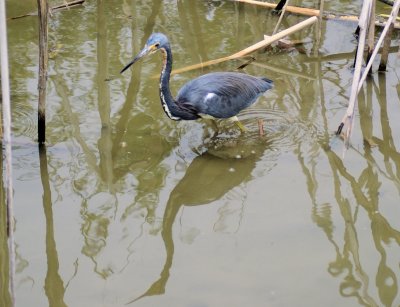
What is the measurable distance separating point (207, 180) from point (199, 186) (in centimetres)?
10

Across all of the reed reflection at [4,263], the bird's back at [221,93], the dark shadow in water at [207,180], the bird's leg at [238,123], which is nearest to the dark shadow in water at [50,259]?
the reed reflection at [4,263]

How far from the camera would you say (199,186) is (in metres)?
5.18

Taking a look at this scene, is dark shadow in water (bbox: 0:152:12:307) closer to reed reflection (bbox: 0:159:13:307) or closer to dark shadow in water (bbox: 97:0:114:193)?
reed reflection (bbox: 0:159:13:307)

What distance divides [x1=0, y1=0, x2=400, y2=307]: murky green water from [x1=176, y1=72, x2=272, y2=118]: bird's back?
0.91 ft

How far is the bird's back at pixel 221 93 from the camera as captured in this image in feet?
18.2

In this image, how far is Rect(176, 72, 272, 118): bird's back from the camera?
18.2ft

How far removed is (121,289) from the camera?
13.3ft

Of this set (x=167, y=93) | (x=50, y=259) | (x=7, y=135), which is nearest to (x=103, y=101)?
(x=167, y=93)

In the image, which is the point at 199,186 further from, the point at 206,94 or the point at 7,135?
the point at 7,135

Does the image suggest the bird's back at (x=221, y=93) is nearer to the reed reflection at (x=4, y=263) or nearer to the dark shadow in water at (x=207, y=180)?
the dark shadow in water at (x=207, y=180)

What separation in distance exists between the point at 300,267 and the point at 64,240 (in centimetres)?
153

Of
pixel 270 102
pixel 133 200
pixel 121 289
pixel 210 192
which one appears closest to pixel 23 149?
pixel 133 200

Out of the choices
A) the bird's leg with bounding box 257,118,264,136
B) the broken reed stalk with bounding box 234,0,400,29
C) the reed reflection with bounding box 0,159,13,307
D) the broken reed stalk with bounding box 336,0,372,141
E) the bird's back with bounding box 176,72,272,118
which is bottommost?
the reed reflection with bounding box 0,159,13,307

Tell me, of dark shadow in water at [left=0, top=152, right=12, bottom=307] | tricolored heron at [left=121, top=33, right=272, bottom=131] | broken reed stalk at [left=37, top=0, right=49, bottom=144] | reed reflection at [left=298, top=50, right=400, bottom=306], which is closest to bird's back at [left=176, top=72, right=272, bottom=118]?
tricolored heron at [left=121, top=33, right=272, bottom=131]
